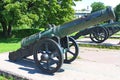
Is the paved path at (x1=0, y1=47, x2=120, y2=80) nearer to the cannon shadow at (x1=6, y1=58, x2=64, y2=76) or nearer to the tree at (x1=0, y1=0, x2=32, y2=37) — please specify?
the cannon shadow at (x1=6, y1=58, x2=64, y2=76)

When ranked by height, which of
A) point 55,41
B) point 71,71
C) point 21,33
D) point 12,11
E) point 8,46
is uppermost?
point 12,11

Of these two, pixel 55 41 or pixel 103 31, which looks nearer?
pixel 55 41

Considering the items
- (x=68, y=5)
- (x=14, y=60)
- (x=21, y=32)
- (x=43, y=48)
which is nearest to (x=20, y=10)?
(x=68, y=5)

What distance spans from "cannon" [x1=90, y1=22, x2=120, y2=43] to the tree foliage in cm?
488

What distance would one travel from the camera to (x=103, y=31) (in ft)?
51.5

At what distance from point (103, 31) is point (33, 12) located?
20.9 ft

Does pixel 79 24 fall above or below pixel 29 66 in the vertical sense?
above

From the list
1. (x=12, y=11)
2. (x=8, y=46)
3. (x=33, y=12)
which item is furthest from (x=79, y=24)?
(x=33, y=12)

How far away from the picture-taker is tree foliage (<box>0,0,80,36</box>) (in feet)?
60.3

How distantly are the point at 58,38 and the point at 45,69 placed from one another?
90 cm

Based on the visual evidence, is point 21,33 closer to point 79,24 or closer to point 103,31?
point 103,31

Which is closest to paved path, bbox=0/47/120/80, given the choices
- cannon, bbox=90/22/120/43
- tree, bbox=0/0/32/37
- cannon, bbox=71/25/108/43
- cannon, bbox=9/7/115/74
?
cannon, bbox=9/7/115/74

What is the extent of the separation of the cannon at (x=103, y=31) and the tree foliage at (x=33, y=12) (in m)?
4.88

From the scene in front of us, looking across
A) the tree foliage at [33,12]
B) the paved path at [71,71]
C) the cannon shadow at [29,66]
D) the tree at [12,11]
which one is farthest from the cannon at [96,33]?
the cannon shadow at [29,66]
